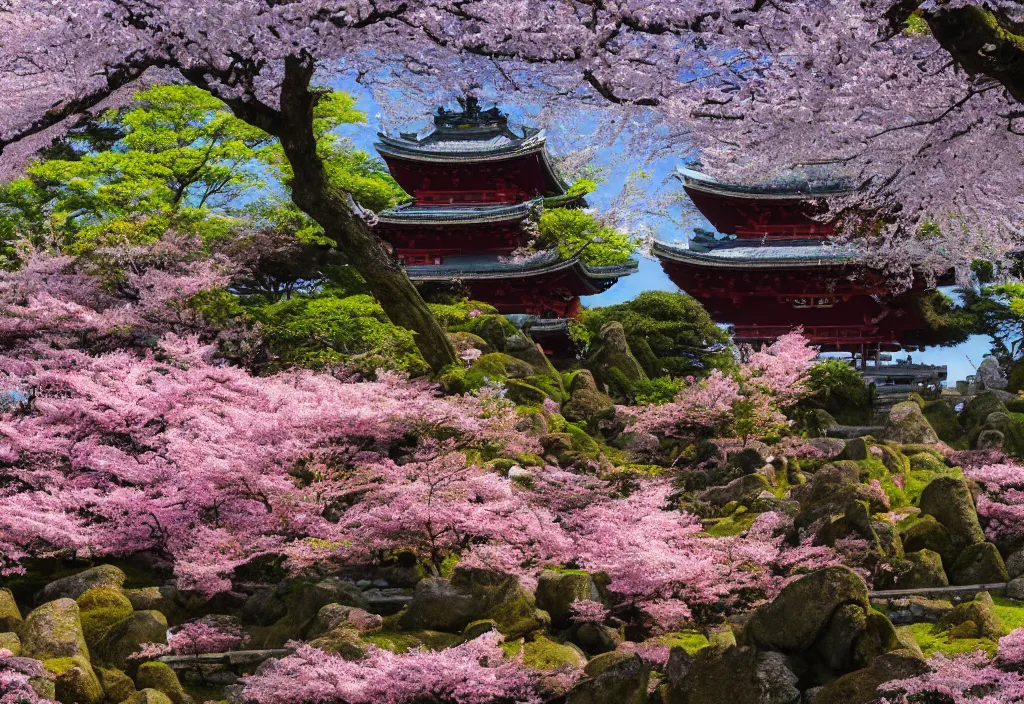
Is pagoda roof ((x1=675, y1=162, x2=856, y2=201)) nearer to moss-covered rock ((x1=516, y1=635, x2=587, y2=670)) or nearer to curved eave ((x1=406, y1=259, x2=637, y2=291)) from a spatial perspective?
curved eave ((x1=406, y1=259, x2=637, y2=291))

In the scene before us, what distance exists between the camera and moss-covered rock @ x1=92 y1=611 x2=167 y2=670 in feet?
29.9

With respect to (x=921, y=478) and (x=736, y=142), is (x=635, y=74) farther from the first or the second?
(x=921, y=478)

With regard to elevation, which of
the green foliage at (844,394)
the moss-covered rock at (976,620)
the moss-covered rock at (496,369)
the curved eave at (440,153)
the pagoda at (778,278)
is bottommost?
A: the moss-covered rock at (976,620)

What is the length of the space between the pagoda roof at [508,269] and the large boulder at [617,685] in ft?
67.0

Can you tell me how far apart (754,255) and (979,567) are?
61.3ft

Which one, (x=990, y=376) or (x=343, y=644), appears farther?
(x=990, y=376)

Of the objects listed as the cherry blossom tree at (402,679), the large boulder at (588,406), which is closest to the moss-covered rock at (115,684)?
the cherry blossom tree at (402,679)

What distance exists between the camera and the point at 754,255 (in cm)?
2834

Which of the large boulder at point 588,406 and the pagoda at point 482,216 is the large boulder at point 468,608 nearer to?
the large boulder at point 588,406

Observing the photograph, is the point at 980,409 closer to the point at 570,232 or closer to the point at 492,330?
the point at 492,330

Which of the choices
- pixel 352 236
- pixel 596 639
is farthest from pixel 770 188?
pixel 596 639

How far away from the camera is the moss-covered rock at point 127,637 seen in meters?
9.10

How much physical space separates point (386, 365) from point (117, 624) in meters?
6.38

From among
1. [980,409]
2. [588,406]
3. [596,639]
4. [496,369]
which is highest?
[496,369]
